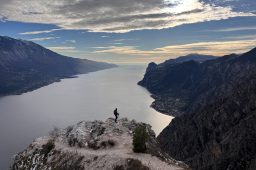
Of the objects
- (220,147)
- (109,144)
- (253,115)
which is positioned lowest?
(220,147)

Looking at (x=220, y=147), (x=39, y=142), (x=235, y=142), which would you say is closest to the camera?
(x=39, y=142)

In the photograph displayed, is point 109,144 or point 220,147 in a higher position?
point 109,144

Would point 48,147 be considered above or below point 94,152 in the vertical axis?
below

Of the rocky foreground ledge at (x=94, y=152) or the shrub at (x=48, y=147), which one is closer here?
the rocky foreground ledge at (x=94, y=152)

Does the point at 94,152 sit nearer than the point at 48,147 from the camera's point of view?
Yes

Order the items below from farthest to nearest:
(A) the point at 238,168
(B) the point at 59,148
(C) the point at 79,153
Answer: (A) the point at 238,168
(B) the point at 59,148
(C) the point at 79,153

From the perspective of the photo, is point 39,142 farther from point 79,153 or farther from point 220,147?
point 220,147

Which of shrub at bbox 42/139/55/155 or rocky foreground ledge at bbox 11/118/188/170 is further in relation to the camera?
shrub at bbox 42/139/55/155

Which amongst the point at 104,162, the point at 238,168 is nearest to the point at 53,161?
the point at 104,162
